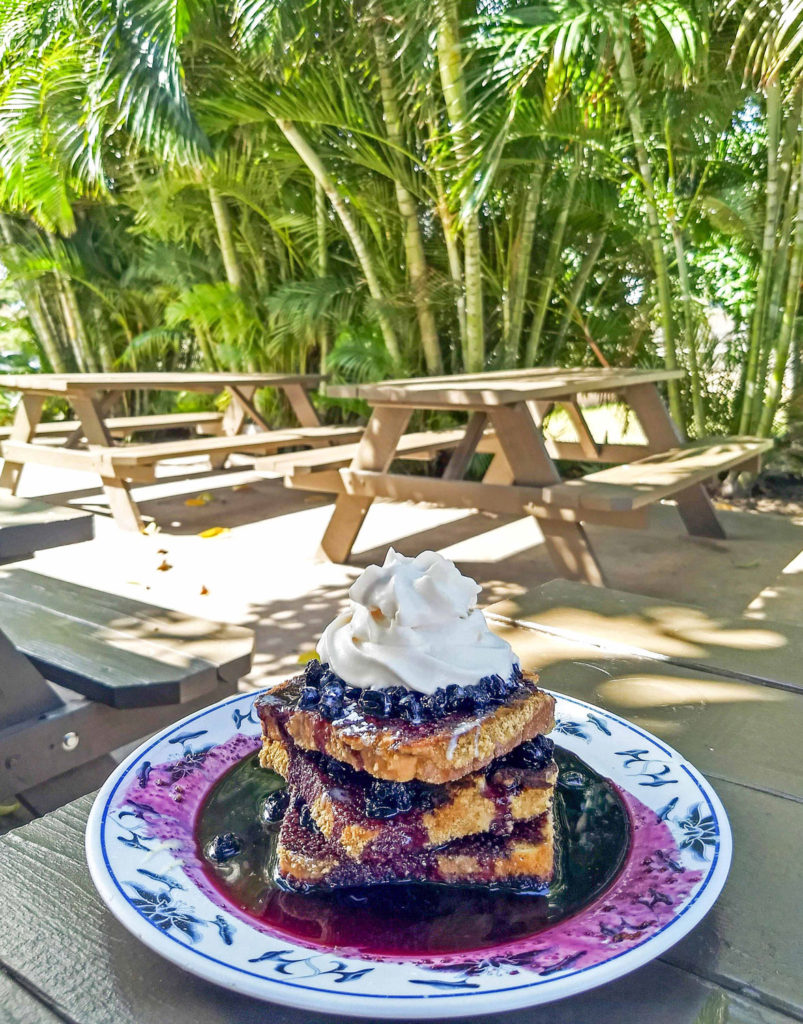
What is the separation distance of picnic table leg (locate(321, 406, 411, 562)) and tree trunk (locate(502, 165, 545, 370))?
7.48ft

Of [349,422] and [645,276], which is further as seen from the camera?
[349,422]

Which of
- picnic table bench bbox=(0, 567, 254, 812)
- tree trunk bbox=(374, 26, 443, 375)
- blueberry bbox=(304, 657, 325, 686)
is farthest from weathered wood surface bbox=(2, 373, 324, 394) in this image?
blueberry bbox=(304, 657, 325, 686)

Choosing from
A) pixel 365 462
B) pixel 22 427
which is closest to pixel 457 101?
pixel 365 462

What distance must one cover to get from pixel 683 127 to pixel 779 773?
5.05m

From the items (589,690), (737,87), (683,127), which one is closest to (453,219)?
(683,127)

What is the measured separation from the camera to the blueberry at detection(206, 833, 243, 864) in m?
0.71

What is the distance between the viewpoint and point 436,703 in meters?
0.71

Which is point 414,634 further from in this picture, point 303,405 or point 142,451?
point 303,405

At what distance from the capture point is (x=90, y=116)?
5.69 meters

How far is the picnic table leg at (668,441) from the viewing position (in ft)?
14.9

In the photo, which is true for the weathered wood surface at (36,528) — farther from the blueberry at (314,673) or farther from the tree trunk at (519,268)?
the tree trunk at (519,268)

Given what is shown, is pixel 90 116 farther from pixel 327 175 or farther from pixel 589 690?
pixel 589 690

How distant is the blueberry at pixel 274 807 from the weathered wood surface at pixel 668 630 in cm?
65

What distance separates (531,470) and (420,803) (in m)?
2.98
